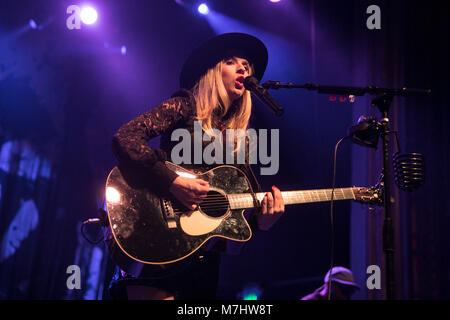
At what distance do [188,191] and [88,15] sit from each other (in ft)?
11.3

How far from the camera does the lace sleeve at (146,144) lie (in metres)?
1.93

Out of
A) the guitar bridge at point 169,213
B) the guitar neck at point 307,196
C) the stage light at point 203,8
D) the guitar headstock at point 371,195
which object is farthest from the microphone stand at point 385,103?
the stage light at point 203,8

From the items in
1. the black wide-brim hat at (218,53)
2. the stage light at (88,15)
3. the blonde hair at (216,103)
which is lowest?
the blonde hair at (216,103)

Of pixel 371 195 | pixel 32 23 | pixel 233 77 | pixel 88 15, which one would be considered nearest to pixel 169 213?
pixel 233 77

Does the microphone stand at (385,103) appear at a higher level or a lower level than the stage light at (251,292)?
higher

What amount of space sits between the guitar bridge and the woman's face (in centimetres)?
103

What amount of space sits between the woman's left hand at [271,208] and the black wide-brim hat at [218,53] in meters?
1.13

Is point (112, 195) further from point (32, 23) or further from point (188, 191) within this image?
point (32, 23)

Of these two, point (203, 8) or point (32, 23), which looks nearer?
point (32, 23)

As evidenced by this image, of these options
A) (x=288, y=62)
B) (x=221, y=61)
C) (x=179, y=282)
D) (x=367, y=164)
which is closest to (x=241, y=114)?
(x=221, y=61)

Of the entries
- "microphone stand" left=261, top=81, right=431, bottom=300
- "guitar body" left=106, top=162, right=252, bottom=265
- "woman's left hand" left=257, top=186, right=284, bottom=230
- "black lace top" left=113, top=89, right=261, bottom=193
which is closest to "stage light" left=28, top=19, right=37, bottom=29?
"black lace top" left=113, top=89, right=261, bottom=193

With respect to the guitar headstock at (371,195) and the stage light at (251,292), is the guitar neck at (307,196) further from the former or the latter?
the stage light at (251,292)

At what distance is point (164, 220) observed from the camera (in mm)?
1938

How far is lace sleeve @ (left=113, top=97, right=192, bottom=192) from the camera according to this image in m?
1.93
